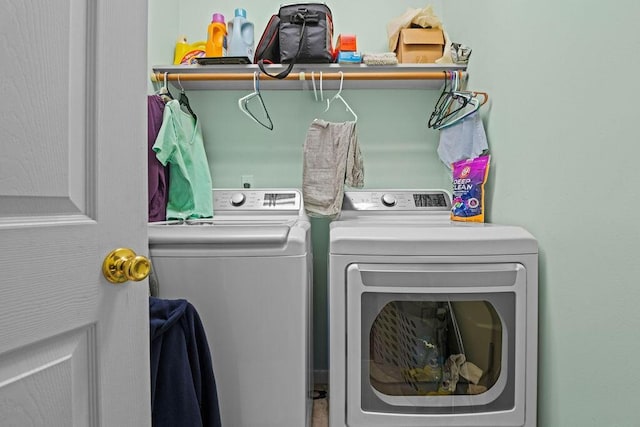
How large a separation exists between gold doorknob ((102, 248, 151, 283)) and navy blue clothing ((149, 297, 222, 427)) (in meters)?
0.35

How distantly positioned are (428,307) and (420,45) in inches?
53.9

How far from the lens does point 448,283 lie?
1.13 meters

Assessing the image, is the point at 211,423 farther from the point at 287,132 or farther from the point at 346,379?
the point at 287,132

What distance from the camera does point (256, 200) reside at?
5.83 ft

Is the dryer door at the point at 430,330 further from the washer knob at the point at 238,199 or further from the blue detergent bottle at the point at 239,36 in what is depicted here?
the blue detergent bottle at the point at 239,36

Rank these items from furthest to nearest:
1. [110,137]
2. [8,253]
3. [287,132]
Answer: [287,132] < [110,137] < [8,253]

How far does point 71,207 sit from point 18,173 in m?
0.09

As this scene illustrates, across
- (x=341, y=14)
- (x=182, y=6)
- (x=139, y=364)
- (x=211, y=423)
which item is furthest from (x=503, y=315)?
(x=182, y=6)

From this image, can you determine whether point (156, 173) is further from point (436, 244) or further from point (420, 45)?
point (420, 45)

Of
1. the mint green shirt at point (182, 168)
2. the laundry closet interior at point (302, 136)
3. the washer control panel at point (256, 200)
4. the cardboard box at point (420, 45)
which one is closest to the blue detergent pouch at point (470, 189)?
the laundry closet interior at point (302, 136)

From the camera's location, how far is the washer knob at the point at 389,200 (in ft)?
5.86

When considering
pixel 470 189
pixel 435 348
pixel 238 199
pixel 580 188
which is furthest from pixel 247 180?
pixel 580 188

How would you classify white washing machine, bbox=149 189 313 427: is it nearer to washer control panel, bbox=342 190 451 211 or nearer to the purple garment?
the purple garment

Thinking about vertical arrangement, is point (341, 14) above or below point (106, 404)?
above
